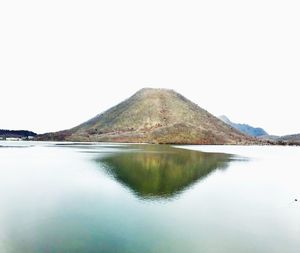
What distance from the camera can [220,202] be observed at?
48.9m

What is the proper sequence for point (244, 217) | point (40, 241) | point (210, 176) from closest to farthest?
point (40, 241), point (244, 217), point (210, 176)

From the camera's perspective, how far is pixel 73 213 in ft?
130

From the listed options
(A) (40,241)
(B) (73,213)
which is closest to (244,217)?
(B) (73,213)

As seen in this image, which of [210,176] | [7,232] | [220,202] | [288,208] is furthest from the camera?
[210,176]

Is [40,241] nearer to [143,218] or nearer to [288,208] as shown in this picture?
[143,218]

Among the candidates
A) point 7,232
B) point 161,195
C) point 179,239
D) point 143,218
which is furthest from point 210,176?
point 7,232

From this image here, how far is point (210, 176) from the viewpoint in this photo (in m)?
75.9

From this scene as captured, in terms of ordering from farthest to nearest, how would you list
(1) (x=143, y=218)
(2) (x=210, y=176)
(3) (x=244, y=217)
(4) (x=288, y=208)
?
(2) (x=210, y=176)
(4) (x=288, y=208)
(3) (x=244, y=217)
(1) (x=143, y=218)

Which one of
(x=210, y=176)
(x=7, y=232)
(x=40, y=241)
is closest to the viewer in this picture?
(x=40, y=241)

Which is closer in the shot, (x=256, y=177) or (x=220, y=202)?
(x=220, y=202)

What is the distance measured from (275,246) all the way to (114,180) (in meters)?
38.7

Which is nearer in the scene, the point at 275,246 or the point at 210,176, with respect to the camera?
the point at 275,246

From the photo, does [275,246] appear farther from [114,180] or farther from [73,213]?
[114,180]

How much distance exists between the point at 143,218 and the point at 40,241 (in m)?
12.1
